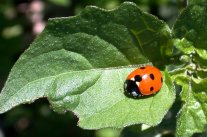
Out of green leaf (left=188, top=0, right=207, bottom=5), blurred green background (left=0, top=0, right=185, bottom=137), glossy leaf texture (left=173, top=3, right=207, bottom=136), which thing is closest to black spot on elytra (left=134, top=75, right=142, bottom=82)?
glossy leaf texture (left=173, top=3, right=207, bottom=136)

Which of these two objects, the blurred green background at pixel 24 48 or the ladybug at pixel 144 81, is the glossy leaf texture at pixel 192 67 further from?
the blurred green background at pixel 24 48

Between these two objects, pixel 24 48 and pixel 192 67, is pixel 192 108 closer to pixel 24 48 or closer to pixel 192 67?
pixel 192 67

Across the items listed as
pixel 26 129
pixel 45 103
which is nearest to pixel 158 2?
pixel 45 103

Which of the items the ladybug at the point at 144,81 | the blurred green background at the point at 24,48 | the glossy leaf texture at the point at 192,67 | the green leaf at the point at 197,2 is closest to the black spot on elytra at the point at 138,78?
the ladybug at the point at 144,81

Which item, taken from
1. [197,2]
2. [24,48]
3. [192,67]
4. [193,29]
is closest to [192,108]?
[192,67]

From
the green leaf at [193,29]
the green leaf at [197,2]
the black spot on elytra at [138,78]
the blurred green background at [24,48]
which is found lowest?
the blurred green background at [24,48]
